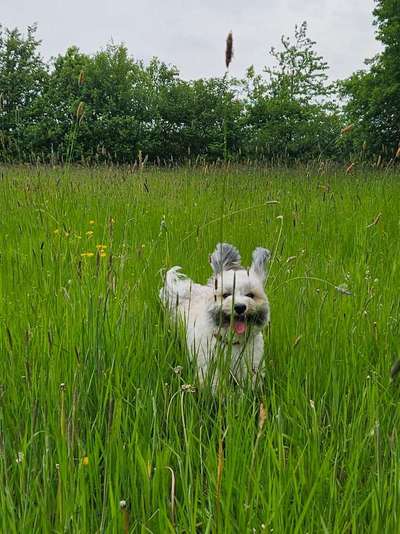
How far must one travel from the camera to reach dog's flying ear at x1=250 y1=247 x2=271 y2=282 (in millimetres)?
2852

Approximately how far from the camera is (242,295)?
2.68 meters

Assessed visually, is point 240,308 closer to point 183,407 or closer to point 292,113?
point 183,407

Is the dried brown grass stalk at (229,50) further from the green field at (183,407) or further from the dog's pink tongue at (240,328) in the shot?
the dog's pink tongue at (240,328)

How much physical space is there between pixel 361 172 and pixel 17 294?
23.2ft

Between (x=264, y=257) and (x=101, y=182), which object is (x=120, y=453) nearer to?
(x=264, y=257)

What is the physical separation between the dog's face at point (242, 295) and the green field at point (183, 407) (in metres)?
0.12

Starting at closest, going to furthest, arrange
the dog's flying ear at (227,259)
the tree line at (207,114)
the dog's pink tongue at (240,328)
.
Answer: the dog's pink tongue at (240,328) < the dog's flying ear at (227,259) < the tree line at (207,114)

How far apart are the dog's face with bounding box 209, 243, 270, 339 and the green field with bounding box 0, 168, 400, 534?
0.12 metres

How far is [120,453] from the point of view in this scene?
50.1 inches

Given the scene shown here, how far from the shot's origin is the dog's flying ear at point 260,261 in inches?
112

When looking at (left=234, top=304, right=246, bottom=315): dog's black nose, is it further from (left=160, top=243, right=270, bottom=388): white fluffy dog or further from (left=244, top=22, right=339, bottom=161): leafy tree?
(left=244, top=22, right=339, bottom=161): leafy tree

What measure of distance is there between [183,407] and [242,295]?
1.14 metres

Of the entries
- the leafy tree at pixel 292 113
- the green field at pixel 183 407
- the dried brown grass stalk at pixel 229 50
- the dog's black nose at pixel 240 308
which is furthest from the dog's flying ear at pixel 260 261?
the leafy tree at pixel 292 113

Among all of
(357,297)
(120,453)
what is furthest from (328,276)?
(120,453)
